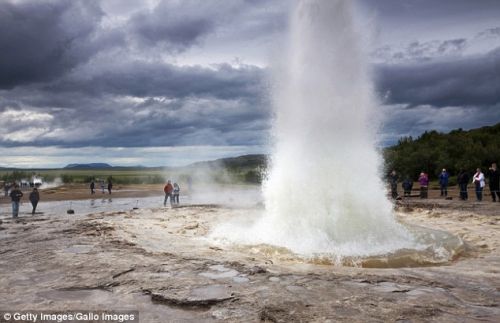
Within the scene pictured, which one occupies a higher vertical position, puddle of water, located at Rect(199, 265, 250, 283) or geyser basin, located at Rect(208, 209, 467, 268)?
puddle of water, located at Rect(199, 265, 250, 283)

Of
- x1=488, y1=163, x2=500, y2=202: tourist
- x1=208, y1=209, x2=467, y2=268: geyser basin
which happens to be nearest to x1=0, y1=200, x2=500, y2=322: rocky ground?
x1=208, y1=209, x2=467, y2=268: geyser basin

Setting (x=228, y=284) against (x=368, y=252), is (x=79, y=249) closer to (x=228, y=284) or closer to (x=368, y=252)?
(x=228, y=284)

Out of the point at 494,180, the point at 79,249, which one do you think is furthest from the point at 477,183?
the point at 79,249

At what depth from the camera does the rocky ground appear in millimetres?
4047

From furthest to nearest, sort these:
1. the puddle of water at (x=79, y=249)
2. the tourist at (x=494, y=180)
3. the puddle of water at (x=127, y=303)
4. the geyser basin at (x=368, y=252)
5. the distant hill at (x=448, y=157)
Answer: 1. the distant hill at (x=448, y=157)
2. the tourist at (x=494, y=180)
3. the puddle of water at (x=79, y=249)
4. the geyser basin at (x=368, y=252)
5. the puddle of water at (x=127, y=303)

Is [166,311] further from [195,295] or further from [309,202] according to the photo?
[309,202]

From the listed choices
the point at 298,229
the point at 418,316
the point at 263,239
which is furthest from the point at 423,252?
the point at 418,316

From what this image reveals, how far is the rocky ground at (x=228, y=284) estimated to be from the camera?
405cm

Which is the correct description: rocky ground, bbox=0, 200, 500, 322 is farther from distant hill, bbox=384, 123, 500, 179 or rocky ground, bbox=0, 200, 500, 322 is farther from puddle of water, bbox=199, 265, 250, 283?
distant hill, bbox=384, 123, 500, 179

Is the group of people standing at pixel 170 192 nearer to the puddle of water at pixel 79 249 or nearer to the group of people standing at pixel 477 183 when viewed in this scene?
the group of people standing at pixel 477 183

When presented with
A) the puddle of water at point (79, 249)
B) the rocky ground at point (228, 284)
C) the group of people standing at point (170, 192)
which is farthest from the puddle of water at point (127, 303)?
the group of people standing at point (170, 192)

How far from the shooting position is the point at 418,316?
3.88 meters

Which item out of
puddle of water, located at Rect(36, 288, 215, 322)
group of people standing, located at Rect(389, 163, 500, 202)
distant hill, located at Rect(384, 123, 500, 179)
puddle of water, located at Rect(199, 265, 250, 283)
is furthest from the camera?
distant hill, located at Rect(384, 123, 500, 179)

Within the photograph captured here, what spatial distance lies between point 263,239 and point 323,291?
357cm
